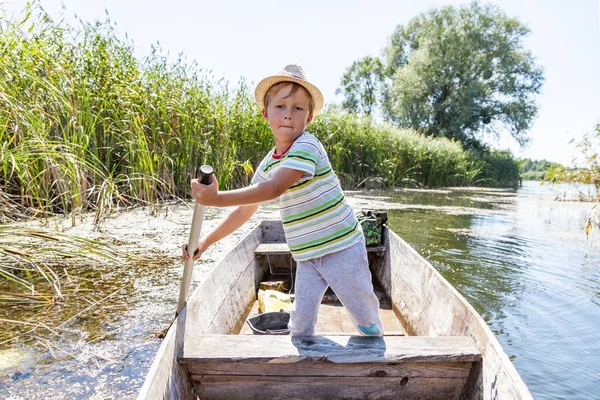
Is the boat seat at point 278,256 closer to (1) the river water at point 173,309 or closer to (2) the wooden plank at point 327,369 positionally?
(1) the river water at point 173,309

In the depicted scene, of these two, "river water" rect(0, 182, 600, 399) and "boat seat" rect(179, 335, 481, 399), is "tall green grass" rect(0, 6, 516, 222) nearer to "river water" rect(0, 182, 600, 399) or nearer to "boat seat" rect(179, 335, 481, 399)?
"river water" rect(0, 182, 600, 399)

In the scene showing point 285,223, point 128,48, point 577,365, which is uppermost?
point 128,48

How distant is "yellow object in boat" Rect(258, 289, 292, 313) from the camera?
9.00 feet

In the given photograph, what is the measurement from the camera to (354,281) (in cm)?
164

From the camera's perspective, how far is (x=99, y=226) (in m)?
4.38

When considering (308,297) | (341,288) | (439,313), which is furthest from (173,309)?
(439,313)

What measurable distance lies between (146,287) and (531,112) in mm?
26163

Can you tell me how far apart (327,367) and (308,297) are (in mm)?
273

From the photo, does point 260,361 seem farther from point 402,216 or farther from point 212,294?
point 402,216

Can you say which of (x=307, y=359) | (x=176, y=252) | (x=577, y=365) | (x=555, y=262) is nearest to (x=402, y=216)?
(x=555, y=262)

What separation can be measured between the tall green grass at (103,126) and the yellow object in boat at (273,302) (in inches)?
66.4

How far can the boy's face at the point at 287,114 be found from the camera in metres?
1.62

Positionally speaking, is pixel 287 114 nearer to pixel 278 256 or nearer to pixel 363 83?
pixel 278 256

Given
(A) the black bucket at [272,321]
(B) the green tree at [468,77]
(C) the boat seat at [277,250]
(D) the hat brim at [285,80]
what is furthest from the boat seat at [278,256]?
(B) the green tree at [468,77]
